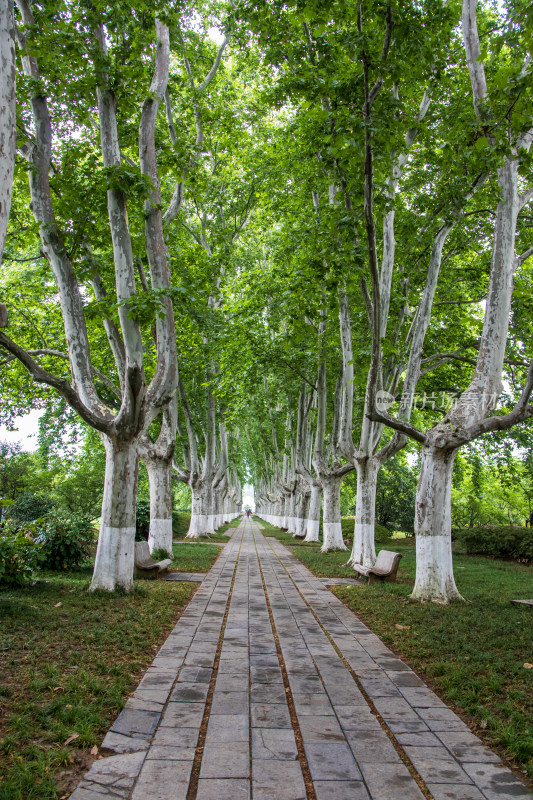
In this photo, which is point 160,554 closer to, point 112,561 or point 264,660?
point 112,561

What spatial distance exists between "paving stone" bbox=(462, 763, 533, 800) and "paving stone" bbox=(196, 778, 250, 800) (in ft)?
4.28

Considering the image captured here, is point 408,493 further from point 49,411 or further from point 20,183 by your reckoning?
point 20,183

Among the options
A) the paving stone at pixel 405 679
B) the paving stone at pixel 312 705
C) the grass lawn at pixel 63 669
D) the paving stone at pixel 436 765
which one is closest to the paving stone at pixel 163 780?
the grass lawn at pixel 63 669

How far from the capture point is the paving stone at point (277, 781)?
105 inches

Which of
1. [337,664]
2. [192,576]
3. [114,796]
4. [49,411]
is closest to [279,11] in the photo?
[337,664]

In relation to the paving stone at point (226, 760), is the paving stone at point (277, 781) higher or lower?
higher

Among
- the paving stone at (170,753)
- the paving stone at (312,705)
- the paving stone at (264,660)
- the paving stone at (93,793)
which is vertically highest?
the paving stone at (93,793)

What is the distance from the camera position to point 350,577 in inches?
429

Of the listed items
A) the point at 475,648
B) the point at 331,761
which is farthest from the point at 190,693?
the point at 475,648

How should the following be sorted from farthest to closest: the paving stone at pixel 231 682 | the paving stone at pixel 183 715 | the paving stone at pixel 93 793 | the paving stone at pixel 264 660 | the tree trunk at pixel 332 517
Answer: the tree trunk at pixel 332 517 → the paving stone at pixel 264 660 → the paving stone at pixel 231 682 → the paving stone at pixel 183 715 → the paving stone at pixel 93 793

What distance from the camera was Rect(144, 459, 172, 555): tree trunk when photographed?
1280 centimetres

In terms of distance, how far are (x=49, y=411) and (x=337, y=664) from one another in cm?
1491

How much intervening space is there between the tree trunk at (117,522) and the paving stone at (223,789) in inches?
212

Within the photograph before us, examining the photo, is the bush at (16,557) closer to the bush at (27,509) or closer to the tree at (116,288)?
the tree at (116,288)
